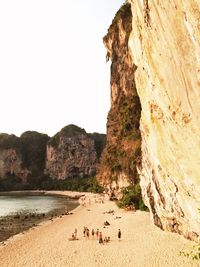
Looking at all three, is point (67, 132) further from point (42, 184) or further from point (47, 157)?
point (42, 184)

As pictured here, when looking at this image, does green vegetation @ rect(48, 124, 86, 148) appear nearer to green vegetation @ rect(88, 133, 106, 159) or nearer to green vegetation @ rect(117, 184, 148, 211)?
green vegetation @ rect(88, 133, 106, 159)

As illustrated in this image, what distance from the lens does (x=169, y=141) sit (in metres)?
21.2

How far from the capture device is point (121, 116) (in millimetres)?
72438

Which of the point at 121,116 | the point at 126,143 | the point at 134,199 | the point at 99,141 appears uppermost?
the point at 99,141

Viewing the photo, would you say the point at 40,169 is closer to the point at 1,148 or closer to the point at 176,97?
the point at 1,148

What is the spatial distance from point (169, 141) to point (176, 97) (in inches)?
163

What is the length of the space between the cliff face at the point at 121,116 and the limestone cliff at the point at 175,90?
2856cm

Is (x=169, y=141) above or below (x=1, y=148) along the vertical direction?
below

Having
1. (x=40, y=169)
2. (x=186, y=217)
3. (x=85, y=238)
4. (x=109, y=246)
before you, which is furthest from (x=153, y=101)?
(x=40, y=169)

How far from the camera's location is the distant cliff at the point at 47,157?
17438cm

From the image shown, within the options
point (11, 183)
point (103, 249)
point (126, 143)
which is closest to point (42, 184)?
point (11, 183)

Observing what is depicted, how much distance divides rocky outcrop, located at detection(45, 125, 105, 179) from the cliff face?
85.2 metres

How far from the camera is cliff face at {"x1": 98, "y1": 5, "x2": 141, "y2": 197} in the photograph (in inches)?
Result: 2559

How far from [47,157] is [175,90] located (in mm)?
175182
